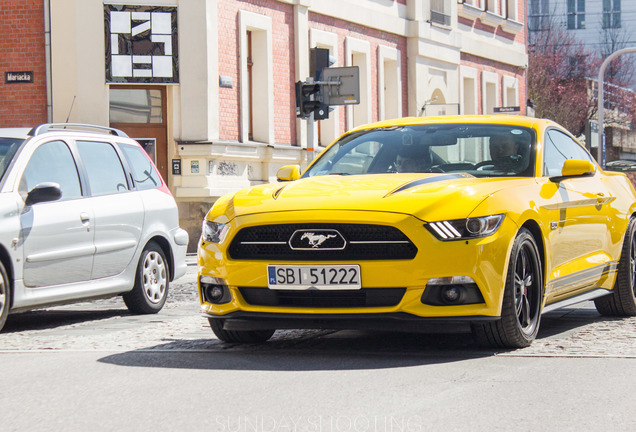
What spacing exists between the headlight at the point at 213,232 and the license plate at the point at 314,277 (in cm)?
42

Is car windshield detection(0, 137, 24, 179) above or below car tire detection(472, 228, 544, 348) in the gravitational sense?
above

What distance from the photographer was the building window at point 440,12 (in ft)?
111

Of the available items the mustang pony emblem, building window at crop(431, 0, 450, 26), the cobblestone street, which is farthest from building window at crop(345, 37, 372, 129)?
the mustang pony emblem

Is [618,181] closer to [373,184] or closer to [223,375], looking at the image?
[373,184]

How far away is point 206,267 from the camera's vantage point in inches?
283

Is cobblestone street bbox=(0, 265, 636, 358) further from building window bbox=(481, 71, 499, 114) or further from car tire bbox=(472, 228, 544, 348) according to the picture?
building window bbox=(481, 71, 499, 114)

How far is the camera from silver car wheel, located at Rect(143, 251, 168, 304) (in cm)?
1034

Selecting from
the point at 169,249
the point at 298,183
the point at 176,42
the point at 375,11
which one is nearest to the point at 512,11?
the point at 375,11

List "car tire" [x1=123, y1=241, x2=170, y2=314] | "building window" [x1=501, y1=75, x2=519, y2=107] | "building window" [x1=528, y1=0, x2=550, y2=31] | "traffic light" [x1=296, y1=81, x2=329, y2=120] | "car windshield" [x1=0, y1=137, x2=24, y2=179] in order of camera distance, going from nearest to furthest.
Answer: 1. "car windshield" [x1=0, y1=137, x2=24, y2=179]
2. "car tire" [x1=123, y1=241, x2=170, y2=314]
3. "traffic light" [x1=296, y1=81, x2=329, y2=120]
4. "building window" [x1=501, y1=75, x2=519, y2=107]
5. "building window" [x1=528, y1=0, x2=550, y2=31]

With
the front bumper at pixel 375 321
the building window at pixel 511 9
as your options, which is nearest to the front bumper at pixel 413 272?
the front bumper at pixel 375 321

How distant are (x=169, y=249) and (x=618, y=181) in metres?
4.05

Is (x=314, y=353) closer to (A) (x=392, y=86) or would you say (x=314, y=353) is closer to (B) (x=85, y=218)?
(B) (x=85, y=218)

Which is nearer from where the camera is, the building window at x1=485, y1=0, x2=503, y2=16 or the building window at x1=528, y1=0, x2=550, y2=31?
the building window at x1=485, y1=0, x2=503, y2=16

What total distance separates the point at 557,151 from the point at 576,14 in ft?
298
